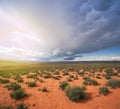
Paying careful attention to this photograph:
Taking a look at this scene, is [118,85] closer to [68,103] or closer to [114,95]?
[114,95]

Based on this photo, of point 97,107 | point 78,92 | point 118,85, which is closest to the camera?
point 97,107

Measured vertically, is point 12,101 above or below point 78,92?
below

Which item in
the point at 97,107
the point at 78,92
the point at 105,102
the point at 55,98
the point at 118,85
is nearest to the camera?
the point at 97,107

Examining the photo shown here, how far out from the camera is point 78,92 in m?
8.54

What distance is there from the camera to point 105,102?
792cm

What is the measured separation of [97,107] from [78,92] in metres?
1.76

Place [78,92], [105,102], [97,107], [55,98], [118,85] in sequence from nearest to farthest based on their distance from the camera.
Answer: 1. [97,107]
2. [105,102]
3. [78,92]
4. [55,98]
5. [118,85]

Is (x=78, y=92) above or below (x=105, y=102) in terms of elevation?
above

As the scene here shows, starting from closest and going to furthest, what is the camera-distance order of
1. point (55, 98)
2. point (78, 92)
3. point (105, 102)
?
point (105, 102) < point (78, 92) < point (55, 98)

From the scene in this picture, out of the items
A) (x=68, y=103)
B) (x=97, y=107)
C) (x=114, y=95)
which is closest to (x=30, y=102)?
(x=68, y=103)

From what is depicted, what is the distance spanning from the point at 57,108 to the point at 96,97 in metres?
3.51

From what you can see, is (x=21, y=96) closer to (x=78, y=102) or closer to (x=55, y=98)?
(x=55, y=98)

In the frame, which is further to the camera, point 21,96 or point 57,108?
point 21,96

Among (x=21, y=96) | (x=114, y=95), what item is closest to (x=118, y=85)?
(x=114, y=95)
